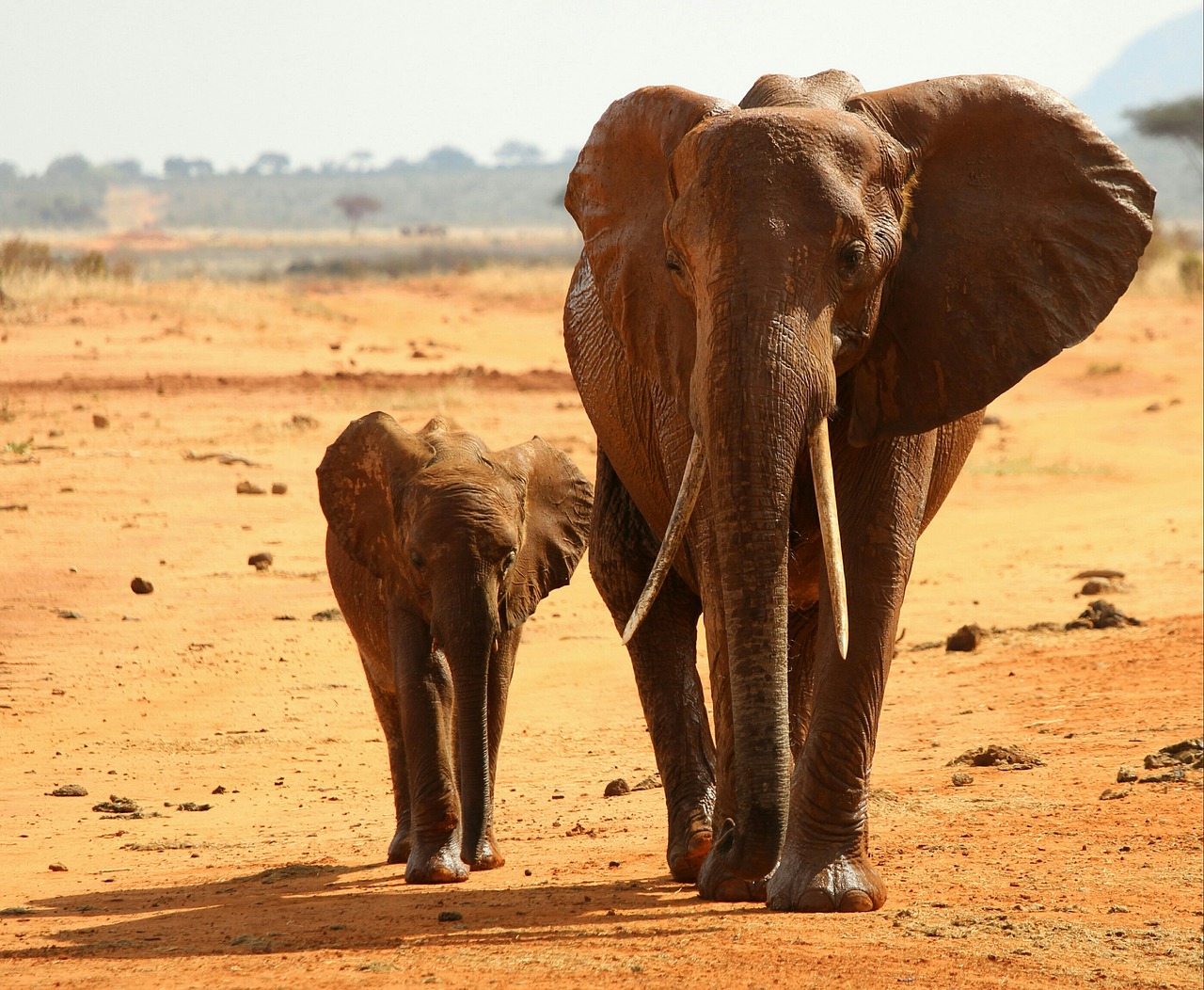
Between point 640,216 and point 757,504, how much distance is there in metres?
1.30

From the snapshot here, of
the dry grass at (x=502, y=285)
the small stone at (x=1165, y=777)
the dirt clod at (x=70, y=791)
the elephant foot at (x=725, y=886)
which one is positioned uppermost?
the elephant foot at (x=725, y=886)

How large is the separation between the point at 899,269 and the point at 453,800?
7.91 feet

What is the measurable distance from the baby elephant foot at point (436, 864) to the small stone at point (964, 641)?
542 centimetres

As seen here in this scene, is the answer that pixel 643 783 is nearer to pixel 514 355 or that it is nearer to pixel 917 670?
pixel 917 670

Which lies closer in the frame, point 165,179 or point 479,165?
point 165,179

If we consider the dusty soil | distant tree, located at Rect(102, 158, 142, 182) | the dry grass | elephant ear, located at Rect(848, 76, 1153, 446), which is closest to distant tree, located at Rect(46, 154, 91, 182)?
distant tree, located at Rect(102, 158, 142, 182)

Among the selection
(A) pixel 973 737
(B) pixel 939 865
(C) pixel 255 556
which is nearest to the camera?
(B) pixel 939 865

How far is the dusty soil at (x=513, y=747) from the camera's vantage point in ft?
15.6

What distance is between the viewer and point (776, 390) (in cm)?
439

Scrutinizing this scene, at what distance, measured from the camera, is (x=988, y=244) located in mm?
5227

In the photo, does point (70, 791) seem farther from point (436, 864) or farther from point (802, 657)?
point (802, 657)

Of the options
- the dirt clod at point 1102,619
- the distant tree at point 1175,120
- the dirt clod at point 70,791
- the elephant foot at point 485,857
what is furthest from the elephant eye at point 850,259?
the distant tree at point 1175,120

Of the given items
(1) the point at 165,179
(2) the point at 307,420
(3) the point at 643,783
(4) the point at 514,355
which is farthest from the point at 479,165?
(3) the point at 643,783

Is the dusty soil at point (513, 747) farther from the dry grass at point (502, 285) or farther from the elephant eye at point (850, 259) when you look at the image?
the dry grass at point (502, 285)
